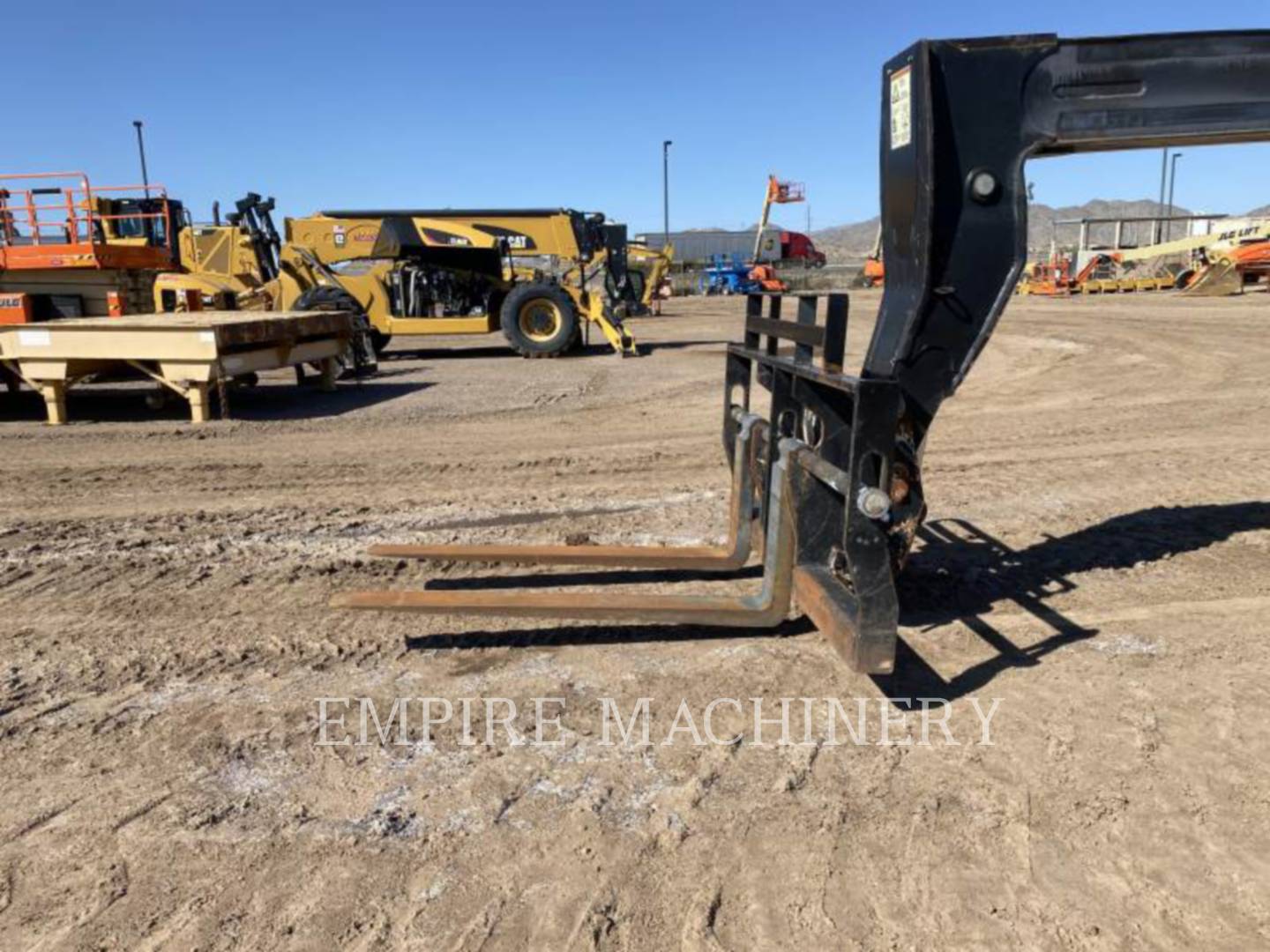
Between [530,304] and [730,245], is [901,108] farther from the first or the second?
[730,245]

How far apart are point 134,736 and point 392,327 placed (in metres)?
13.6

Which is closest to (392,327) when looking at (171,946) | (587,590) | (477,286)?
(477,286)

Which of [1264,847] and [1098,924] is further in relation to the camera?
[1264,847]

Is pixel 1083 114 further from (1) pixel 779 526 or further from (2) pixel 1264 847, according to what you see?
(2) pixel 1264 847

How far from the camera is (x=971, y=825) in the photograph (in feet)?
8.87

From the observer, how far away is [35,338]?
9273mm

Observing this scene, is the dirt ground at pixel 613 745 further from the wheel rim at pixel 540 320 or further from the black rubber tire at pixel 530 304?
the wheel rim at pixel 540 320

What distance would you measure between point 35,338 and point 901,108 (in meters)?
9.38

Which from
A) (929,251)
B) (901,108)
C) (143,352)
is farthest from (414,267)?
(929,251)

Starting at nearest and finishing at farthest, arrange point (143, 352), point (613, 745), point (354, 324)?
point (613, 745) < point (143, 352) < point (354, 324)

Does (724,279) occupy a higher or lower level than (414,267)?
higher

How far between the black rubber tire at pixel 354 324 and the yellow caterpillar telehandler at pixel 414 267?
0.11 feet

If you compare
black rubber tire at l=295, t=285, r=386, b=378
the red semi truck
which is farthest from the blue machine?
black rubber tire at l=295, t=285, r=386, b=378

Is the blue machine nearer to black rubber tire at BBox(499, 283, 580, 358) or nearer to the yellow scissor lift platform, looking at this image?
black rubber tire at BBox(499, 283, 580, 358)
